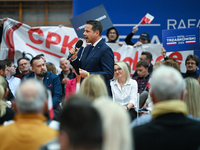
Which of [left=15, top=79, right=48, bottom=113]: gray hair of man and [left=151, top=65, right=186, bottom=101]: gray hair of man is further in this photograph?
[left=151, top=65, right=186, bottom=101]: gray hair of man

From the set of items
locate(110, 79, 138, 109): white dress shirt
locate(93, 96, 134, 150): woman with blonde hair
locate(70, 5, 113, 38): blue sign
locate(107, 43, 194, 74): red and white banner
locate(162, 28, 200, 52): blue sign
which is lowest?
locate(110, 79, 138, 109): white dress shirt

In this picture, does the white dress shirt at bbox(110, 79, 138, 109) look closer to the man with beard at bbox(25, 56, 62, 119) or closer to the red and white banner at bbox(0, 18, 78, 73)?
the man with beard at bbox(25, 56, 62, 119)

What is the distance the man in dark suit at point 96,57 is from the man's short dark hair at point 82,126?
257 cm

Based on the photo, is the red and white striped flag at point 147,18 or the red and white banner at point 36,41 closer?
the red and white striped flag at point 147,18

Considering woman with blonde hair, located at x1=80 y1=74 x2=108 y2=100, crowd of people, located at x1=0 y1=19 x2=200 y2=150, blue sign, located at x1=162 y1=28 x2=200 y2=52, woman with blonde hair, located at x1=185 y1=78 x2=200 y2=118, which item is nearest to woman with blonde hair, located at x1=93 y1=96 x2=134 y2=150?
crowd of people, located at x1=0 y1=19 x2=200 y2=150

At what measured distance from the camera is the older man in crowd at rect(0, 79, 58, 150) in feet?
5.68

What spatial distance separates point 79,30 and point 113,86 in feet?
4.43

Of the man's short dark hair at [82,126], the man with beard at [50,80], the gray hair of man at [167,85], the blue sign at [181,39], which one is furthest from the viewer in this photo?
the blue sign at [181,39]

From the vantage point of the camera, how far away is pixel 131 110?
472cm

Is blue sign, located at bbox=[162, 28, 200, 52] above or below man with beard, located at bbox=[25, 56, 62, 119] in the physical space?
above

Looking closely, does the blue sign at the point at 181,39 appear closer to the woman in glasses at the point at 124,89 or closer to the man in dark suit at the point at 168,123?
the woman in glasses at the point at 124,89

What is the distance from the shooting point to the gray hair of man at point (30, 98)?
5.72 ft

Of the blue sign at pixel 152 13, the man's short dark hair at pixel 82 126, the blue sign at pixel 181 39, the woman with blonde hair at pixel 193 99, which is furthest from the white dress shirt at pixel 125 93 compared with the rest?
the man's short dark hair at pixel 82 126

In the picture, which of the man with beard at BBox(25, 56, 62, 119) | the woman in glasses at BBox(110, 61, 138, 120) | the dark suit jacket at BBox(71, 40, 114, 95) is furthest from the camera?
the man with beard at BBox(25, 56, 62, 119)
